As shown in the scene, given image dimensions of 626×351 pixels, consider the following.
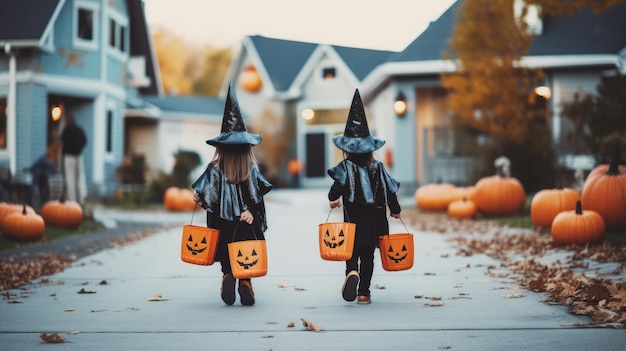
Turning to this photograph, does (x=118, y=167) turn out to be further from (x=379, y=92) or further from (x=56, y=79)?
(x=379, y=92)

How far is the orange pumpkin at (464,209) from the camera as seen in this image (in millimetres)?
15836

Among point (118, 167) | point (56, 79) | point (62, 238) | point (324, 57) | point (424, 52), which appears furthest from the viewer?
point (324, 57)

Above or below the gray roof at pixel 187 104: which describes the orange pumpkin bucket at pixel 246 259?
below

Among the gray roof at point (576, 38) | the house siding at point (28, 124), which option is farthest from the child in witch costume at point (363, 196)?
the gray roof at point (576, 38)

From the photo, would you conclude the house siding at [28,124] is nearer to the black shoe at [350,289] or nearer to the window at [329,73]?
the black shoe at [350,289]

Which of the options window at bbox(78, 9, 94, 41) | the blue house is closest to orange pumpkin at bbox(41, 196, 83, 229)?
the blue house

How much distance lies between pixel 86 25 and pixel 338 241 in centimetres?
1773

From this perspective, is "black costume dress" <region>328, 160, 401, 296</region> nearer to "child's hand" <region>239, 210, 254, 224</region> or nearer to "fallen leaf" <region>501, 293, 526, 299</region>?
"child's hand" <region>239, 210, 254, 224</region>

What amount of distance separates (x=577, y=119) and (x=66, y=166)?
9174 millimetres

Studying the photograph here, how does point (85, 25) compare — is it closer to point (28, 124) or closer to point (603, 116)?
point (28, 124)

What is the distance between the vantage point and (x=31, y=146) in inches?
786

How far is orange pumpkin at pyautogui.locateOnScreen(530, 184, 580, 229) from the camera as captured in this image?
11641 mm

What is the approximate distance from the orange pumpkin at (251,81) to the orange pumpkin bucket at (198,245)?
32.2 meters

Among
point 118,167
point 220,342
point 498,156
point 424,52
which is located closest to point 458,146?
point 424,52
